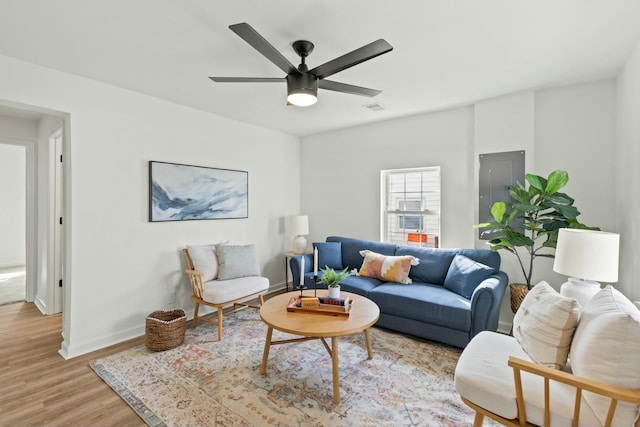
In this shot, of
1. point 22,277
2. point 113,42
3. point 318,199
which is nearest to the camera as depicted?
point 113,42

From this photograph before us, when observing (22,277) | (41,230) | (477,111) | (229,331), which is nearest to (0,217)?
(22,277)

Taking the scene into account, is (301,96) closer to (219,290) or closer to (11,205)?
(219,290)

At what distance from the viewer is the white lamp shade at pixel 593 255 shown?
1.94m

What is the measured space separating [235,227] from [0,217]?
6230 mm

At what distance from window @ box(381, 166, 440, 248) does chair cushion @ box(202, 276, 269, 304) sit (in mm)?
1959

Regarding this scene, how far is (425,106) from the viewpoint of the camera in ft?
11.7

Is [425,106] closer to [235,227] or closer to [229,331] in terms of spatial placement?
[235,227]

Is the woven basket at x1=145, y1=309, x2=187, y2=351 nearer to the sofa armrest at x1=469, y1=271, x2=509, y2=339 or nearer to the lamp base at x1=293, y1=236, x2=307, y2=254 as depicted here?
the lamp base at x1=293, y1=236, x2=307, y2=254

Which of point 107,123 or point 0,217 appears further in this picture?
point 0,217

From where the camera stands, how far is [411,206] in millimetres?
4152

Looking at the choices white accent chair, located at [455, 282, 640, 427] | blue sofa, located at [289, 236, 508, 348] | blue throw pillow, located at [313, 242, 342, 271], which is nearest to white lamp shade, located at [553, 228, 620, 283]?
white accent chair, located at [455, 282, 640, 427]

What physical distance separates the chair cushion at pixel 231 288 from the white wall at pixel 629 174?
3.30 metres

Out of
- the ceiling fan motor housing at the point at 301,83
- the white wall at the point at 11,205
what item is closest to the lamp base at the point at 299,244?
the ceiling fan motor housing at the point at 301,83

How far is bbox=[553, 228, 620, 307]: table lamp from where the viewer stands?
1.95m
